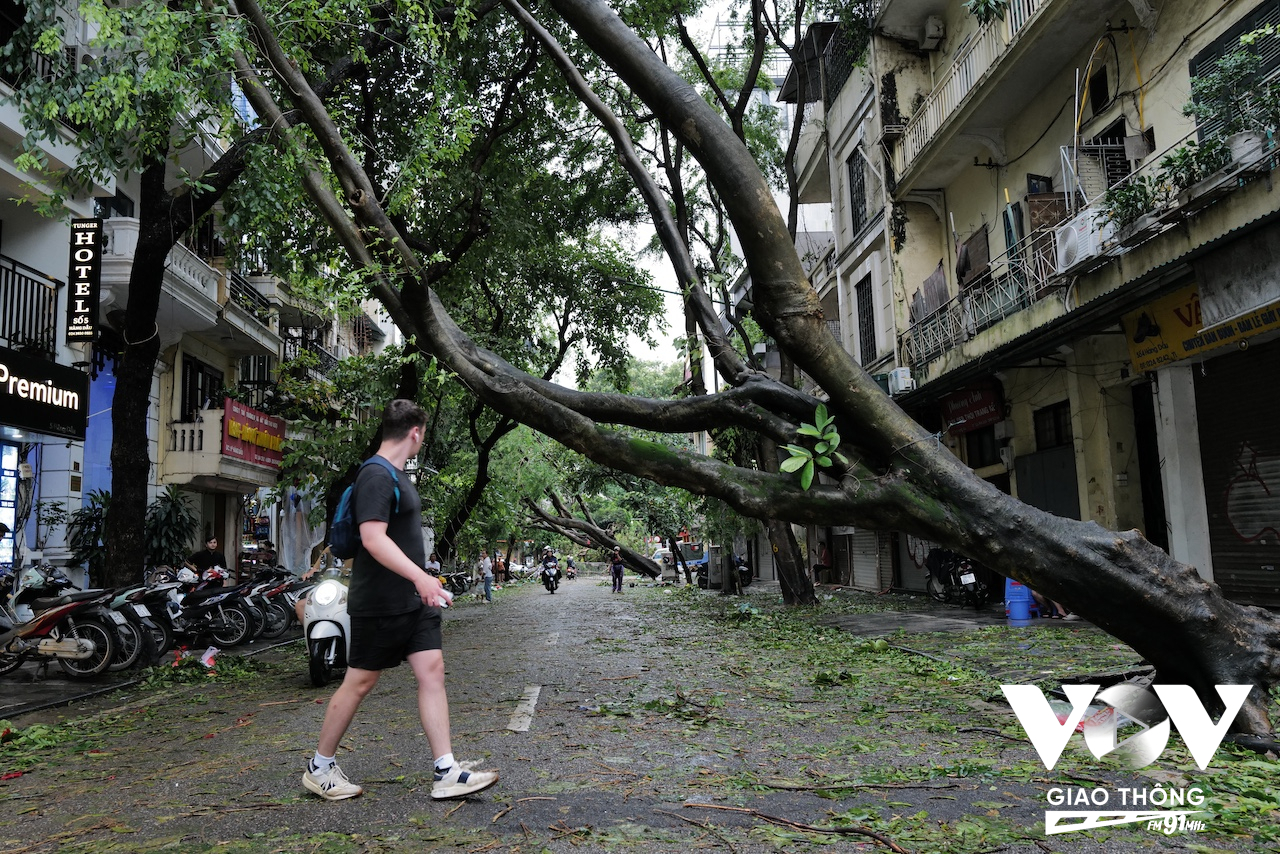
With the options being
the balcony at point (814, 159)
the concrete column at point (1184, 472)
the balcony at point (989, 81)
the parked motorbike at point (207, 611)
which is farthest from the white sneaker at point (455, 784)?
the balcony at point (814, 159)

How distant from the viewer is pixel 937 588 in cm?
1867

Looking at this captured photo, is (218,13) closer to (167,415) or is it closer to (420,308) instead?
(420,308)

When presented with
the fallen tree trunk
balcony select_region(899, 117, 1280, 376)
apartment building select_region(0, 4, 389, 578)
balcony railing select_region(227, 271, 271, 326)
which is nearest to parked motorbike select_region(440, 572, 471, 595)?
apartment building select_region(0, 4, 389, 578)

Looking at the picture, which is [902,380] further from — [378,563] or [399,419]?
[378,563]

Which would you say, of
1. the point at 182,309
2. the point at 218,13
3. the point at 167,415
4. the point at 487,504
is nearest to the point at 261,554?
the point at 167,415

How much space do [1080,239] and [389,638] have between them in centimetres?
1158

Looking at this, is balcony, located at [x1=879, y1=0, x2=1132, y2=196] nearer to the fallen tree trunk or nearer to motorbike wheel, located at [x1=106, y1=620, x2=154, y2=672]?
the fallen tree trunk

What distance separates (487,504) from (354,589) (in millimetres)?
22758

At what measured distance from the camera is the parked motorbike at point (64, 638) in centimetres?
938

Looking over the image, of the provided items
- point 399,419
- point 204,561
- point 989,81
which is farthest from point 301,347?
point 399,419

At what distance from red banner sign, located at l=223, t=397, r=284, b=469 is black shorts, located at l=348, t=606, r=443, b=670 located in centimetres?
1624

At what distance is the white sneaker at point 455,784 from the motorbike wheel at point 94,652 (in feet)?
22.9

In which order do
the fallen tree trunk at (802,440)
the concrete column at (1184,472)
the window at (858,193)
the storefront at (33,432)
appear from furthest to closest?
the window at (858,193)
the concrete column at (1184,472)
the storefront at (33,432)
the fallen tree trunk at (802,440)

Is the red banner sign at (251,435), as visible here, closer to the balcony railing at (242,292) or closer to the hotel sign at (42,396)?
the balcony railing at (242,292)
